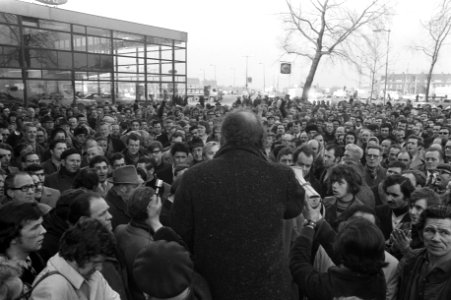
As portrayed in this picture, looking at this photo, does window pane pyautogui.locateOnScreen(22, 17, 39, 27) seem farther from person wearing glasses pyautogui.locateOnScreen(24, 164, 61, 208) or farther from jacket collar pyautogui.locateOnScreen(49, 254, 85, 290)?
jacket collar pyautogui.locateOnScreen(49, 254, 85, 290)

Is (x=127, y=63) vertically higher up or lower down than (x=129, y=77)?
higher up

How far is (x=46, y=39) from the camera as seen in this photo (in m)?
20.4

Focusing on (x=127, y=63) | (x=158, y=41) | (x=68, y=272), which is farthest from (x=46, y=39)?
(x=68, y=272)

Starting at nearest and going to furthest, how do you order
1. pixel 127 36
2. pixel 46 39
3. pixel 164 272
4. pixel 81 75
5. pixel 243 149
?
1. pixel 164 272
2. pixel 243 149
3. pixel 46 39
4. pixel 81 75
5. pixel 127 36

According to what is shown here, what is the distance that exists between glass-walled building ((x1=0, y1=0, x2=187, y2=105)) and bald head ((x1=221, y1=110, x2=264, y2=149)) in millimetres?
19656

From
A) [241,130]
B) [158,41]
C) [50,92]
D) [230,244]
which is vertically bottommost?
[230,244]

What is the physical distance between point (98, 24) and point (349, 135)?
18292 millimetres

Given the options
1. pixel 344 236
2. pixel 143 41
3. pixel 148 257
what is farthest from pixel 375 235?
pixel 143 41

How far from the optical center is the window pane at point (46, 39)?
19.8 metres

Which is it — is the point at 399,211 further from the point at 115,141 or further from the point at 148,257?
the point at 115,141

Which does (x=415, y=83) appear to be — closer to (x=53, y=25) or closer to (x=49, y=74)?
(x=53, y=25)

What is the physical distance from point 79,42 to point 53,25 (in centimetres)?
161

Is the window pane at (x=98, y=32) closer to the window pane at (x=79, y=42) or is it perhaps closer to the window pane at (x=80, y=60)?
the window pane at (x=79, y=42)

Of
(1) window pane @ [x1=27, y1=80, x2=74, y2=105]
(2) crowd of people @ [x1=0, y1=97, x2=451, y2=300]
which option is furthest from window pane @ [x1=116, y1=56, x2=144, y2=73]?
(2) crowd of people @ [x1=0, y1=97, x2=451, y2=300]
